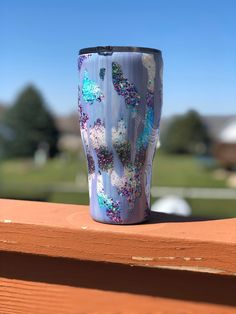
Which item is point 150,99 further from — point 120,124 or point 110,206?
point 110,206

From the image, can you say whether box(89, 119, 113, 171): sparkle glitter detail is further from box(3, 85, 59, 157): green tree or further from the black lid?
box(3, 85, 59, 157): green tree

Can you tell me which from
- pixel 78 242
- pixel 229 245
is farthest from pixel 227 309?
pixel 78 242

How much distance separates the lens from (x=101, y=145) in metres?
0.71

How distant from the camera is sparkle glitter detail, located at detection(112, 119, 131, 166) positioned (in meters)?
0.70

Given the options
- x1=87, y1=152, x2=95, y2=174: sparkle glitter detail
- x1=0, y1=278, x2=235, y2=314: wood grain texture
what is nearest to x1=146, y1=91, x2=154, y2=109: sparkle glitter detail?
x1=87, y1=152, x2=95, y2=174: sparkle glitter detail

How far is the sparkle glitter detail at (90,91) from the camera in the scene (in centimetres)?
70

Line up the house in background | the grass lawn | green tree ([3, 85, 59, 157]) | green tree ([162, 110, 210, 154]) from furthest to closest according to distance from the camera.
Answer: green tree ([162, 110, 210, 154]) < green tree ([3, 85, 59, 157]) < the house in background < the grass lawn

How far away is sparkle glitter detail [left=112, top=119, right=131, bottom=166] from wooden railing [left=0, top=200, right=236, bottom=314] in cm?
10

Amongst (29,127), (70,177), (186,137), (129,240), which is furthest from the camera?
(186,137)

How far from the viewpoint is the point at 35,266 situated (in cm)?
73

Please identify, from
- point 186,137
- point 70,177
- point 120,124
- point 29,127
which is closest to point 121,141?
point 120,124

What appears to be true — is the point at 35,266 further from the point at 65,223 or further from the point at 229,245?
the point at 229,245

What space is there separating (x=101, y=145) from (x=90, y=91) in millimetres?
74

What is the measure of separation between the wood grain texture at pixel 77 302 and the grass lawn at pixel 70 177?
10978 millimetres
